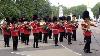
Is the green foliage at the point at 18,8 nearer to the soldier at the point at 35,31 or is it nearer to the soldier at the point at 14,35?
the soldier at the point at 35,31

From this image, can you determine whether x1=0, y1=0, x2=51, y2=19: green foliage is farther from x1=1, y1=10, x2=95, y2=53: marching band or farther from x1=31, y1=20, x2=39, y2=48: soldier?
x1=31, y1=20, x2=39, y2=48: soldier

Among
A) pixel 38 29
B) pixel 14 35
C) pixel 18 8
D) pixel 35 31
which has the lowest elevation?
pixel 14 35

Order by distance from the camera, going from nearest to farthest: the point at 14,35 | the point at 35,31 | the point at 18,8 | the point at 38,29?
the point at 14,35 → the point at 35,31 → the point at 38,29 → the point at 18,8

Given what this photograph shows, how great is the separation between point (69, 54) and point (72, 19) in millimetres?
9489

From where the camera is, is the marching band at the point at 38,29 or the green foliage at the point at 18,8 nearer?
the marching band at the point at 38,29

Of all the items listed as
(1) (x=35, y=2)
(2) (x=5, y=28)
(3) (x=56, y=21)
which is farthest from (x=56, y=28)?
(1) (x=35, y=2)

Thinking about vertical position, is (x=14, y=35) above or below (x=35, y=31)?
below

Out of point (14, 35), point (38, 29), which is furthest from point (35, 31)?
point (14, 35)

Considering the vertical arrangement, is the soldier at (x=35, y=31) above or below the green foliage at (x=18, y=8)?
below

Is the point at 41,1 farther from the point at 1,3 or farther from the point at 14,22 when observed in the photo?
the point at 14,22

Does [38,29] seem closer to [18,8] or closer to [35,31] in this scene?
[35,31]

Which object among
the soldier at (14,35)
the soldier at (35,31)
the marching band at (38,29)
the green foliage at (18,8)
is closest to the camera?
the marching band at (38,29)

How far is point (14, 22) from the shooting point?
23641mm

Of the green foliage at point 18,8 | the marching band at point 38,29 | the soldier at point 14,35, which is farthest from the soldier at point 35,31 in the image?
the green foliage at point 18,8
